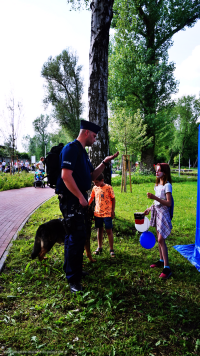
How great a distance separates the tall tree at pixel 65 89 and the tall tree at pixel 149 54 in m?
17.4

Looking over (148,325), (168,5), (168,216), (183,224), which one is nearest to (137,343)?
(148,325)

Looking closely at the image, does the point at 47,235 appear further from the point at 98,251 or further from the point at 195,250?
the point at 195,250

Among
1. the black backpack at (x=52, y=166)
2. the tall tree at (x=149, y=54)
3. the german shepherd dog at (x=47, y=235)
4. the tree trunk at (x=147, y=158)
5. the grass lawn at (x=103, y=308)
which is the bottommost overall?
the grass lawn at (x=103, y=308)

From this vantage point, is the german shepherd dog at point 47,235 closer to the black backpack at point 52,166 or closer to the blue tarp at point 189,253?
the black backpack at point 52,166

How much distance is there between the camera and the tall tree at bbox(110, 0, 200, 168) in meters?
22.2

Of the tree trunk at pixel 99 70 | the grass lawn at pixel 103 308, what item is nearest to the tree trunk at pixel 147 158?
the tree trunk at pixel 99 70

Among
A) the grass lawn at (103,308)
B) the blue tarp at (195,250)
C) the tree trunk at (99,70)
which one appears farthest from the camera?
the tree trunk at (99,70)

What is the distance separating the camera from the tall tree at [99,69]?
571 cm

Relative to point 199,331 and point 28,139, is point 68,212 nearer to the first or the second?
point 199,331

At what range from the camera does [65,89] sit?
1618 inches

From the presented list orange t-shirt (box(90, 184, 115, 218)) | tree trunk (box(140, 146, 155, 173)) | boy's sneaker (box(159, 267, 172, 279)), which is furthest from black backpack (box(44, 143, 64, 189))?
tree trunk (box(140, 146, 155, 173))

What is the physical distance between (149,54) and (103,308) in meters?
24.3

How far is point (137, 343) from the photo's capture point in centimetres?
240

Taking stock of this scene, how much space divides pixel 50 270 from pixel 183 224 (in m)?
4.66
